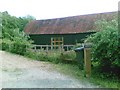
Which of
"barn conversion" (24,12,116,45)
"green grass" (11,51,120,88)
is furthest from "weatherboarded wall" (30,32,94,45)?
"green grass" (11,51,120,88)

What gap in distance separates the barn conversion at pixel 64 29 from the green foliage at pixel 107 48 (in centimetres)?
1338

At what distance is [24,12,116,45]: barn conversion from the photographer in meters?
27.2

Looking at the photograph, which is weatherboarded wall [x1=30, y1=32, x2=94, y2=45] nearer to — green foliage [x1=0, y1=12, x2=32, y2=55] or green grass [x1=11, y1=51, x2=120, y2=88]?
green foliage [x1=0, y1=12, x2=32, y2=55]

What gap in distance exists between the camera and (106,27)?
40.4ft

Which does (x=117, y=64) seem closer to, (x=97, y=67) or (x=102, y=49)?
(x=102, y=49)

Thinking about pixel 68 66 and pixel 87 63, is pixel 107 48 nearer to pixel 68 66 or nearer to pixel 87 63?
pixel 87 63

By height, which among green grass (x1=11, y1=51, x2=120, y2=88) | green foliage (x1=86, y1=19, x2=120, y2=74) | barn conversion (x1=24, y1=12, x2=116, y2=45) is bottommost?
green grass (x1=11, y1=51, x2=120, y2=88)

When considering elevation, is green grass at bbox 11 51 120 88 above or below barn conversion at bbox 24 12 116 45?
below

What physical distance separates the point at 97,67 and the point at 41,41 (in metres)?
17.5

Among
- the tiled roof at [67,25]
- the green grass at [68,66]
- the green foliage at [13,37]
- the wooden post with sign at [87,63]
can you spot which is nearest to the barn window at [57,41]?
the tiled roof at [67,25]

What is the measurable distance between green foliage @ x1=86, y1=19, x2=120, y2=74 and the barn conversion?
13.4m

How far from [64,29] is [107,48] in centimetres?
1757

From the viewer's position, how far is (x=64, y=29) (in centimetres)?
2891

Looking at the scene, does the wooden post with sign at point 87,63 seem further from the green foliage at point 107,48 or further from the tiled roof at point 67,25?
the tiled roof at point 67,25
